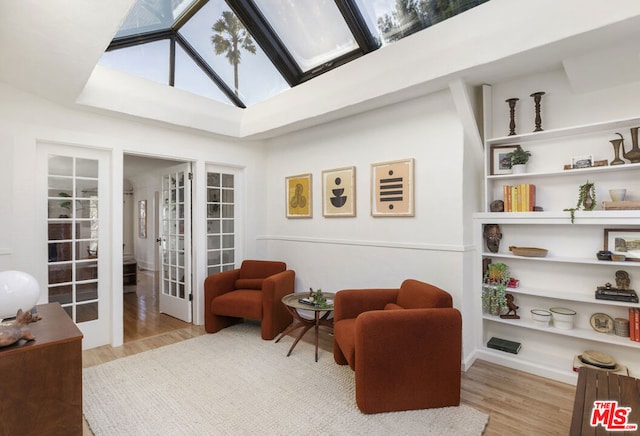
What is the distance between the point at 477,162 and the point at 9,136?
4.32m

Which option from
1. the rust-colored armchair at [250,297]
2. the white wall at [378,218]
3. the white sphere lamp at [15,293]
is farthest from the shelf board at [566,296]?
the white sphere lamp at [15,293]

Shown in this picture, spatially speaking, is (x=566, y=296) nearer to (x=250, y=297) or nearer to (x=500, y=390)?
(x=500, y=390)

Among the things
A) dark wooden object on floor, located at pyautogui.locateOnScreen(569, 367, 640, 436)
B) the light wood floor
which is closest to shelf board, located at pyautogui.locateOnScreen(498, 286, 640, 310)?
the light wood floor

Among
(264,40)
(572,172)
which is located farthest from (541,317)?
(264,40)

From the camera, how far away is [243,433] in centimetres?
197

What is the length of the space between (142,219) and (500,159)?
8407mm

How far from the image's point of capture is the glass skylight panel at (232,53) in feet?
11.5

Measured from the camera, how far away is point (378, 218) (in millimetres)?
3443

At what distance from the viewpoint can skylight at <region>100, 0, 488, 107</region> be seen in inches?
116

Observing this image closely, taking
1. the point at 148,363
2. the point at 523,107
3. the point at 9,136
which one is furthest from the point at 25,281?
the point at 523,107

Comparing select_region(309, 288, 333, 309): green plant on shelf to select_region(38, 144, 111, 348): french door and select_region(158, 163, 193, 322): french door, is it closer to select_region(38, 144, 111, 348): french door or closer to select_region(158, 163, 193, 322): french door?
select_region(158, 163, 193, 322): french door

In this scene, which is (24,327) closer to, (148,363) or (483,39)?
(148,363)

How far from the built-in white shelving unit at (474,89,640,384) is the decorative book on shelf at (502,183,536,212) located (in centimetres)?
8

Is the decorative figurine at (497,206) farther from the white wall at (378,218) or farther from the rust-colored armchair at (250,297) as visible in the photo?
the rust-colored armchair at (250,297)
